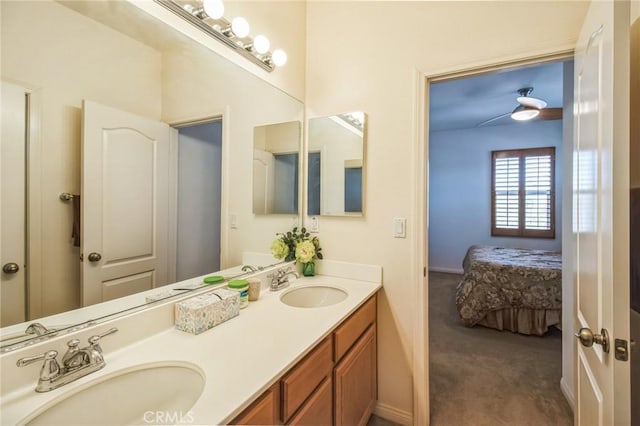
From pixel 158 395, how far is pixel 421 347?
54.2 inches

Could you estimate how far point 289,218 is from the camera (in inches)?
80.4

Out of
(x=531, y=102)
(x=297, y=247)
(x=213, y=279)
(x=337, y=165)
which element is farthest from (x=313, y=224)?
(x=531, y=102)

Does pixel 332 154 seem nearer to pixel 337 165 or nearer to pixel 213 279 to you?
pixel 337 165

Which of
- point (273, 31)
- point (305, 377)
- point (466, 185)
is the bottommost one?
point (305, 377)

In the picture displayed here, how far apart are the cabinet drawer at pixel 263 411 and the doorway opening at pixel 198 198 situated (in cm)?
67

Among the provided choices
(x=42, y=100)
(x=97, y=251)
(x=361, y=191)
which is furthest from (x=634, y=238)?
(x=42, y=100)

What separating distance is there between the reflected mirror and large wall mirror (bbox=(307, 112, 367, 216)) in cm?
11

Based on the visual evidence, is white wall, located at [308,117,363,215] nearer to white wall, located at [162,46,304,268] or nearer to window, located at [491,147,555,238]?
white wall, located at [162,46,304,268]

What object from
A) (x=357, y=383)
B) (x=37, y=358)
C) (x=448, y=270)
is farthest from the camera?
(x=448, y=270)

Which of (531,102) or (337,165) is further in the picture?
(531,102)

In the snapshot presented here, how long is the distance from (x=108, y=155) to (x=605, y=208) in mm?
1603

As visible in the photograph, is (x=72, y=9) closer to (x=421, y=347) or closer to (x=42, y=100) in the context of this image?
(x=42, y=100)

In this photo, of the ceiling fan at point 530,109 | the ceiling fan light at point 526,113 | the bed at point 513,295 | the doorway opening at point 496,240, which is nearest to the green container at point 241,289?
the doorway opening at point 496,240

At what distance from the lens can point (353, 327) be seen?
4.70 ft
